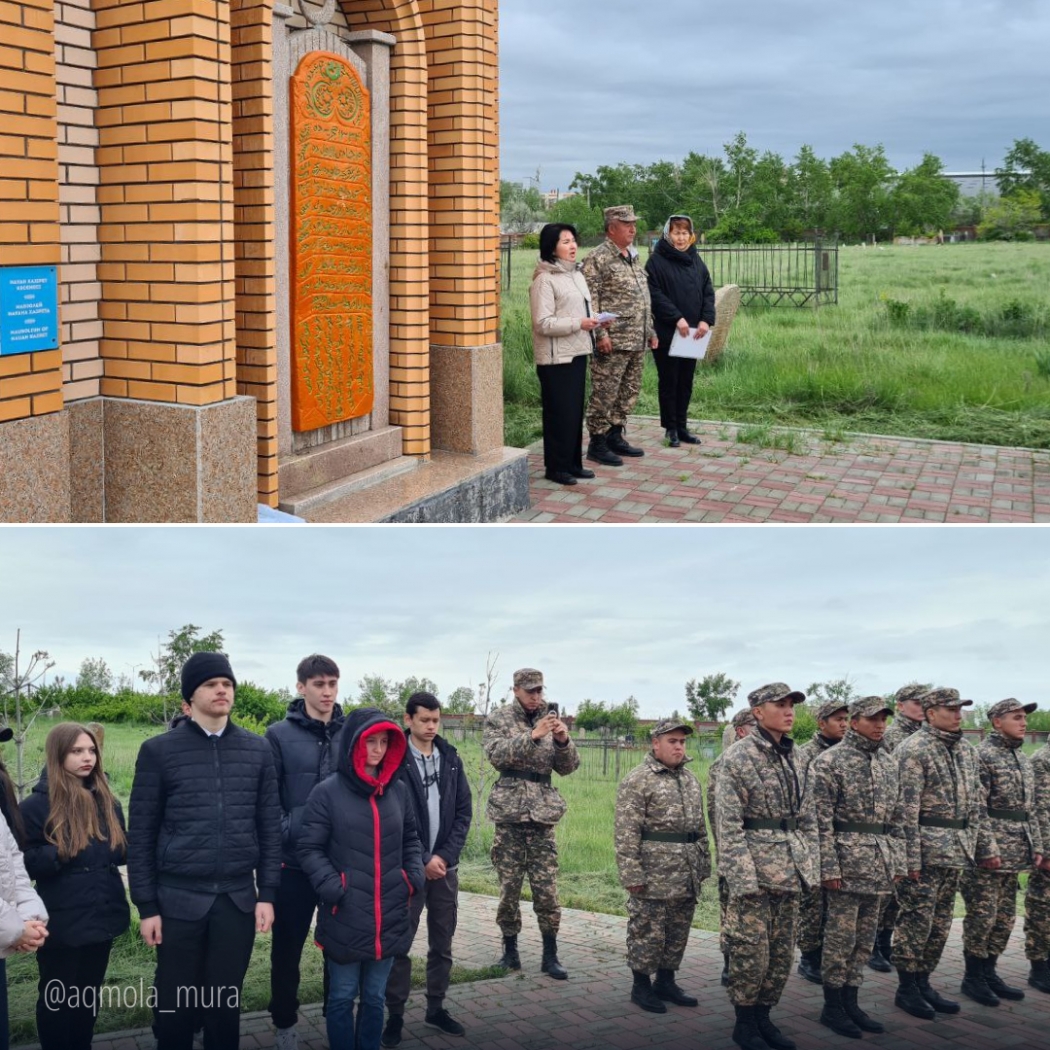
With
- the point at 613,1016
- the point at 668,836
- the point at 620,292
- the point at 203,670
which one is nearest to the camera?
the point at 203,670

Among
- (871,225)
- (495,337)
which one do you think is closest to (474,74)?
(495,337)

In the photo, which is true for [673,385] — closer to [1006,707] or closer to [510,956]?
[1006,707]

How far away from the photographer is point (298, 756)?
15.9ft

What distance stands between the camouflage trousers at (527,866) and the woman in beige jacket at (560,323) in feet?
12.2

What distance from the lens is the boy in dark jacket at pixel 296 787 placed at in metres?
4.70

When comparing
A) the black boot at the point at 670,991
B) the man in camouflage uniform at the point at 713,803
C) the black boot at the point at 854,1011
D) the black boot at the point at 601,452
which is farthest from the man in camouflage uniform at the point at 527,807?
the black boot at the point at 601,452

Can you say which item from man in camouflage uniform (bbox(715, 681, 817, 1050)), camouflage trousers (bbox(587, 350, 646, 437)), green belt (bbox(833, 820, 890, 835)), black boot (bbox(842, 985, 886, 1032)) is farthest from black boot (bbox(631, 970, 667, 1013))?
camouflage trousers (bbox(587, 350, 646, 437))

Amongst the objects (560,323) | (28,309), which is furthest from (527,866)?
(560,323)

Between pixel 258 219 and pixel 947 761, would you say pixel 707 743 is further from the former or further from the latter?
pixel 258 219

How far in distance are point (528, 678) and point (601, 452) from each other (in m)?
4.37

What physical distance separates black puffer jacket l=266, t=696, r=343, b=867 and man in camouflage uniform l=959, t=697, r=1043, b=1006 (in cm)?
331

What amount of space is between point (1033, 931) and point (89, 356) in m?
5.49

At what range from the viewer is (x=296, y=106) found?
7.02 meters

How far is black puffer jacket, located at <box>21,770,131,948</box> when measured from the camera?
13.7 feet
